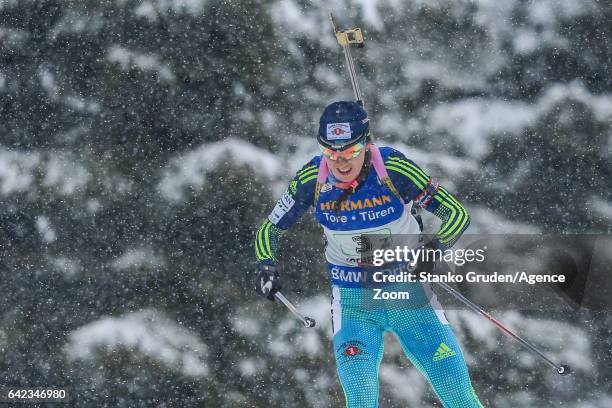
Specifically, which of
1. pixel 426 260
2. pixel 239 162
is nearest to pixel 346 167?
pixel 426 260

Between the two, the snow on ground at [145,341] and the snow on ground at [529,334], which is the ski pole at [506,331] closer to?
the snow on ground at [529,334]

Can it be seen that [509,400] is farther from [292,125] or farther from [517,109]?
[292,125]

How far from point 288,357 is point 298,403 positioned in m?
0.57

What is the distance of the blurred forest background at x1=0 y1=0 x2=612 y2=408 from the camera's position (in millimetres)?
9578

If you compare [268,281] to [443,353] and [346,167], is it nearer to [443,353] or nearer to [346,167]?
[346,167]

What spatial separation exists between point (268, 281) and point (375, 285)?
789 millimetres

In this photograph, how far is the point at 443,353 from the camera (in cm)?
529

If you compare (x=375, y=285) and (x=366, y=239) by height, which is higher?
(x=366, y=239)

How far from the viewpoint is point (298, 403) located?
951 cm

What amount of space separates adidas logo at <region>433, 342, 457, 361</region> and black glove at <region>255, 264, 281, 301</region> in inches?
47.1

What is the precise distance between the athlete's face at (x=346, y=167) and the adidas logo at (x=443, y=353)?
4.31 ft

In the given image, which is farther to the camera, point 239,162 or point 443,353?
point 239,162

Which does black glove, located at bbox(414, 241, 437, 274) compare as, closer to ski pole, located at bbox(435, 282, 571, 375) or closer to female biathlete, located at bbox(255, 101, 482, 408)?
female biathlete, located at bbox(255, 101, 482, 408)

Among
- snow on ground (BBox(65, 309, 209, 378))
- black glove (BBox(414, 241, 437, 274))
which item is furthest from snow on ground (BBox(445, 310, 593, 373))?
black glove (BBox(414, 241, 437, 274))
